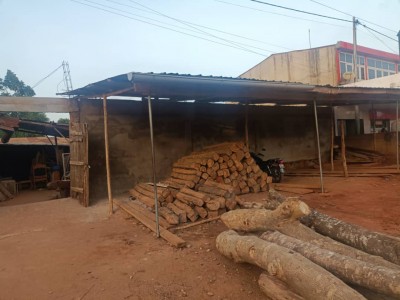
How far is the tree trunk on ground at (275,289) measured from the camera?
3.12m

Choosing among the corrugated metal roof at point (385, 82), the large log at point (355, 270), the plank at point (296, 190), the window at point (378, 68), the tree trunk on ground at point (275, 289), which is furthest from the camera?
the window at point (378, 68)

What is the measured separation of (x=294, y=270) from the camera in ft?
9.78

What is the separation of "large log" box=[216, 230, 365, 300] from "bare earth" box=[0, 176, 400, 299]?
0.50 metres

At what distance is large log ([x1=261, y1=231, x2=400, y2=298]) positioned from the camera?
2580 mm

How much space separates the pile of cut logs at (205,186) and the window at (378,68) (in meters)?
20.2

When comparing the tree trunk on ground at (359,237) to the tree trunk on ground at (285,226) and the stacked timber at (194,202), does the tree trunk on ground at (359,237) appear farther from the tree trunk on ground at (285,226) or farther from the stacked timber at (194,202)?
the stacked timber at (194,202)

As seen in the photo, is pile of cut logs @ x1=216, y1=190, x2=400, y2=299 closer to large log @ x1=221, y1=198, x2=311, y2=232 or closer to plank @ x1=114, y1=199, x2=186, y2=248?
large log @ x1=221, y1=198, x2=311, y2=232

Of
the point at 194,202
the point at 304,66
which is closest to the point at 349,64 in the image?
the point at 304,66

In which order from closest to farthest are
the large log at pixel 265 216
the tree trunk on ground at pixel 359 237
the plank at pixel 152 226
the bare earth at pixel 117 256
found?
the tree trunk on ground at pixel 359 237 < the large log at pixel 265 216 < the bare earth at pixel 117 256 < the plank at pixel 152 226

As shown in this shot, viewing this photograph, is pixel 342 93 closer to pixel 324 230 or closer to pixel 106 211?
pixel 324 230

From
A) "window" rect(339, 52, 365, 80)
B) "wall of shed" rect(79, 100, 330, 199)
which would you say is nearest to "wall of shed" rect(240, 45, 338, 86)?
"window" rect(339, 52, 365, 80)

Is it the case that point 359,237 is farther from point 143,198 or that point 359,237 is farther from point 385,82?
point 385,82

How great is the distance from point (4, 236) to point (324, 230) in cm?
613

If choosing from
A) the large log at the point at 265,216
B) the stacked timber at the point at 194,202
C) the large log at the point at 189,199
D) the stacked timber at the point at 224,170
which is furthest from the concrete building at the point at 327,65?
the large log at the point at 265,216
